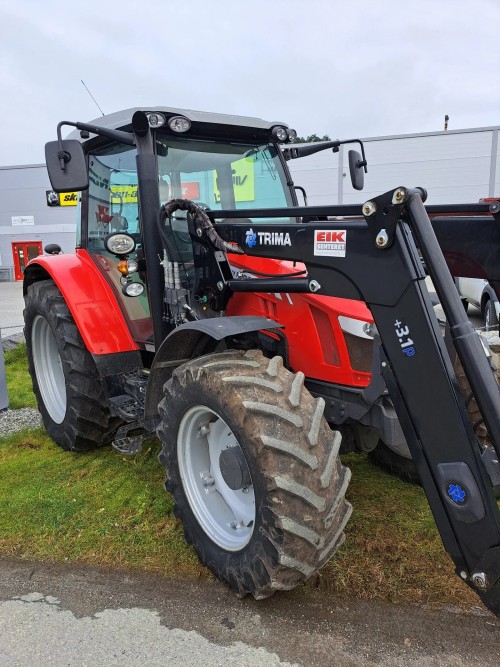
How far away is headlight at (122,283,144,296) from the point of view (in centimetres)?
367

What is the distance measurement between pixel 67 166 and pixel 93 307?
3.86 ft

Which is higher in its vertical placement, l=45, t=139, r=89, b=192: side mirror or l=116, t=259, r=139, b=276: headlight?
l=45, t=139, r=89, b=192: side mirror

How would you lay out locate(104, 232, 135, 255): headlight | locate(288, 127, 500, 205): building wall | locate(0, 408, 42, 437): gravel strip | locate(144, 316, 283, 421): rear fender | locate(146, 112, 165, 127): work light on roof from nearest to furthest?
locate(144, 316, 283, 421): rear fender < locate(146, 112, 165, 127): work light on roof < locate(104, 232, 135, 255): headlight < locate(0, 408, 42, 437): gravel strip < locate(288, 127, 500, 205): building wall

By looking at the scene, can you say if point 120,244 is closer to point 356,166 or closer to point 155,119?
point 155,119

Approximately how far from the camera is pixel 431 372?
2.02 meters

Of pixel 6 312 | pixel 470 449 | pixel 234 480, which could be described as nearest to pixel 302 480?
pixel 234 480

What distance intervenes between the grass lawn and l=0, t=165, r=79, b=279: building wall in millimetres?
20109

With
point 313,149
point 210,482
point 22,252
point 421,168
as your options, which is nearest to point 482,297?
point 313,149

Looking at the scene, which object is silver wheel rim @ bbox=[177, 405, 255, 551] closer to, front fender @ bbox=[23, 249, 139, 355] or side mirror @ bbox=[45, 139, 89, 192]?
front fender @ bbox=[23, 249, 139, 355]

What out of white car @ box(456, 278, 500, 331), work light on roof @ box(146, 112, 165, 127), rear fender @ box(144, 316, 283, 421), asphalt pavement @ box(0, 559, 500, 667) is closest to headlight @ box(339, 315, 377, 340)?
rear fender @ box(144, 316, 283, 421)

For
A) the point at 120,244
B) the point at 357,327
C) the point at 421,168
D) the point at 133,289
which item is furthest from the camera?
the point at 421,168

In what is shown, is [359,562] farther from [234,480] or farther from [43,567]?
[43,567]

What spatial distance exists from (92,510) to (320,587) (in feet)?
5.14

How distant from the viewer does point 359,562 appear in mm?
2857
